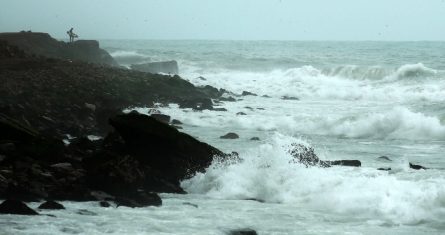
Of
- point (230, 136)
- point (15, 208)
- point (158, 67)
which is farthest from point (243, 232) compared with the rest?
point (158, 67)

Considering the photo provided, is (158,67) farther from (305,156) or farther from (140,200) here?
(140,200)

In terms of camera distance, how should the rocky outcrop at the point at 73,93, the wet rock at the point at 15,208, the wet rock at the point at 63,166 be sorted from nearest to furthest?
the wet rock at the point at 15,208
the wet rock at the point at 63,166
the rocky outcrop at the point at 73,93

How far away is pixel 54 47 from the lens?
41094mm

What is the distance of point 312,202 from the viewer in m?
10.1

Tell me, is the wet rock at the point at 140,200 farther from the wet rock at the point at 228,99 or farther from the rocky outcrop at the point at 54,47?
the rocky outcrop at the point at 54,47

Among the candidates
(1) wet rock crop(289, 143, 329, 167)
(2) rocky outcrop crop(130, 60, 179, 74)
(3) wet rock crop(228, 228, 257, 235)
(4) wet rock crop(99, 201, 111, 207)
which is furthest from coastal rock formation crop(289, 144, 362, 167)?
(2) rocky outcrop crop(130, 60, 179, 74)

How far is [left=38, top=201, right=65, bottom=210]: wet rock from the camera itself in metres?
8.37

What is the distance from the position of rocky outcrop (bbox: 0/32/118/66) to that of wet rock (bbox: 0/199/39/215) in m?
30.3

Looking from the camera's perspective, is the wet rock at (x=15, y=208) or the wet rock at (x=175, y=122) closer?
the wet rock at (x=15, y=208)

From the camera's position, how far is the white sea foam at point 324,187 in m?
9.34

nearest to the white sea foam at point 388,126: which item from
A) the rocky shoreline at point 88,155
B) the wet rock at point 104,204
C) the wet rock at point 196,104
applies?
the wet rock at point 196,104

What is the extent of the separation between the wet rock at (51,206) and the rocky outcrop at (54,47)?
98.2ft

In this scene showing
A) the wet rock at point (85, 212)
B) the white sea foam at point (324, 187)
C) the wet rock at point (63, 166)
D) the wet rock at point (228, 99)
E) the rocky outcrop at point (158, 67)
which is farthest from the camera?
the rocky outcrop at point (158, 67)

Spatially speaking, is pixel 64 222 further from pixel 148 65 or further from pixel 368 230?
pixel 148 65
